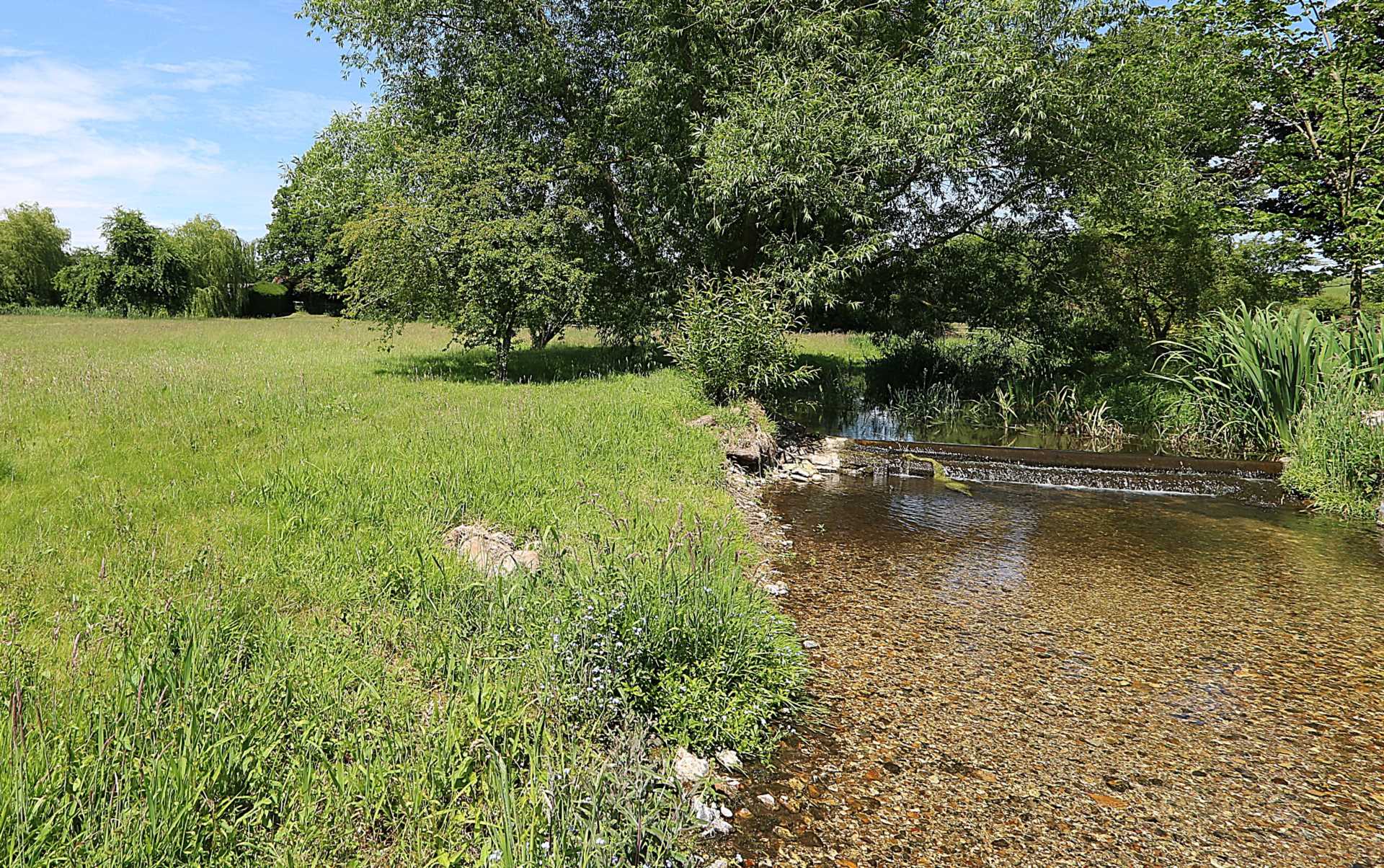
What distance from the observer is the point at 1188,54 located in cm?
1756

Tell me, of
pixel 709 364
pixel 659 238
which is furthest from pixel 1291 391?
pixel 659 238

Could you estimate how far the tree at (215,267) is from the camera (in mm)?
41031

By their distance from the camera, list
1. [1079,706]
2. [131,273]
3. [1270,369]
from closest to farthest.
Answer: [1079,706], [1270,369], [131,273]

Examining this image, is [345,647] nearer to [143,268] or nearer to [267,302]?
[143,268]

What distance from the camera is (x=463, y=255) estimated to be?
13492mm

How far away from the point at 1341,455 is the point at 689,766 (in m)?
10.6

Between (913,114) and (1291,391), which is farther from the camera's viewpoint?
(913,114)

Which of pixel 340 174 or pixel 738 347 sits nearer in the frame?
pixel 738 347

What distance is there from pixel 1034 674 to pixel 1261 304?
18.2 meters

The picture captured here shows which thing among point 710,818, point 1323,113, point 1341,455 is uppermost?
point 1323,113

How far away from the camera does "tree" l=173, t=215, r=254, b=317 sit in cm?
4103

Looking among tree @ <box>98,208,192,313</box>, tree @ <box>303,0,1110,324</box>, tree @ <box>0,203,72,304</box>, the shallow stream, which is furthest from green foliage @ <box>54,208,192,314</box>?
the shallow stream

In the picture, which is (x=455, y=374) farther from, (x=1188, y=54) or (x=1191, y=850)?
(x=1188, y=54)

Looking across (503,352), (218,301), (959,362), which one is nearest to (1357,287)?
(959,362)
